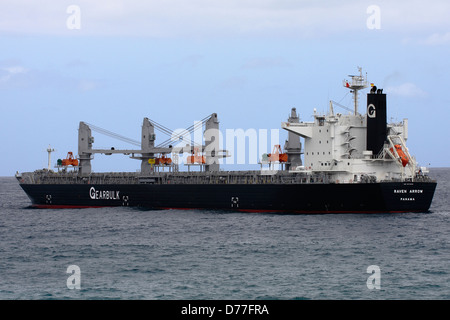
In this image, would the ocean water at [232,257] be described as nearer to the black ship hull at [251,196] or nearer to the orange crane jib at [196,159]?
the black ship hull at [251,196]

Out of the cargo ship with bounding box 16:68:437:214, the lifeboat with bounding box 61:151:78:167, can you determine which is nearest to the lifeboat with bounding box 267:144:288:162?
the cargo ship with bounding box 16:68:437:214

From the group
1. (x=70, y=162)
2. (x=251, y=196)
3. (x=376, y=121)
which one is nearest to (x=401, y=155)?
(x=376, y=121)

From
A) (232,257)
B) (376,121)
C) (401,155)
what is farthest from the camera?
(376,121)

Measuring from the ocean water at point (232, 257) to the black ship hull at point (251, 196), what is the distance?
1.52 meters

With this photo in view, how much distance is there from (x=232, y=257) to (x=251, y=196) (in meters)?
23.8

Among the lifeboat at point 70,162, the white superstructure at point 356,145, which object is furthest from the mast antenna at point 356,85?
the lifeboat at point 70,162

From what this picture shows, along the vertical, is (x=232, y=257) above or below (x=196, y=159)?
below

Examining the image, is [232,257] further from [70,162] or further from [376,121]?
[70,162]

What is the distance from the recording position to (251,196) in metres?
61.3

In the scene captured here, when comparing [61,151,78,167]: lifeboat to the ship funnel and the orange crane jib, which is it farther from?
the ship funnel

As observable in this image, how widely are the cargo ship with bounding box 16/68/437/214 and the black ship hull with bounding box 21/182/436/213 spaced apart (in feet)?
0.27

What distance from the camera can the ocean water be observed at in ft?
98.4
